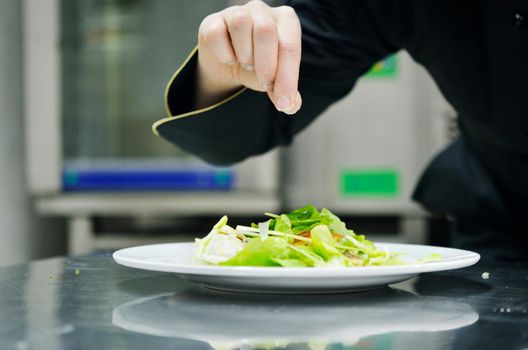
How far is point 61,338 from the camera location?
1.34 feet

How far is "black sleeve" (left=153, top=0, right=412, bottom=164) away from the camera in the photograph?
1009 mm

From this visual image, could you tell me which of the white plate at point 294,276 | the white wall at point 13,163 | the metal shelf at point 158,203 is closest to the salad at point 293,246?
the white plate at point 294,276

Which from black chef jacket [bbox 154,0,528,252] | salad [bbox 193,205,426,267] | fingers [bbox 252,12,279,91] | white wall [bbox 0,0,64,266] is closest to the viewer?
salad [bbox 193,205,426,267]

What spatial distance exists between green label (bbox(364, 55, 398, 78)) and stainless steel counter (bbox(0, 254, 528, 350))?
129 cm

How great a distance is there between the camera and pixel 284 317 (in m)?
0.47

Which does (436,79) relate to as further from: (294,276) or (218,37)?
(294,276)

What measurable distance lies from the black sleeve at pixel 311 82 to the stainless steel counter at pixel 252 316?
15.1 inches

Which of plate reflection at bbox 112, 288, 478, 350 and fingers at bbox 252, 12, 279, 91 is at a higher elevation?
fingers at bbox 252, 12, 279, 91

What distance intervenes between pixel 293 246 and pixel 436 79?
0.68 m

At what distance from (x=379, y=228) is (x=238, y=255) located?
4.98 ft

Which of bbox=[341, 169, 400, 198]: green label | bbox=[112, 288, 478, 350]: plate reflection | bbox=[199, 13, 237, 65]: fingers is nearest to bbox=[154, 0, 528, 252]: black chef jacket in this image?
bbox=[199, 13, 237, 65]: fingers

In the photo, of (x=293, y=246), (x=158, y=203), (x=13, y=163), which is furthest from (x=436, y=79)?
(x=13, y=163)

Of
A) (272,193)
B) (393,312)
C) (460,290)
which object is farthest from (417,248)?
(272,193)

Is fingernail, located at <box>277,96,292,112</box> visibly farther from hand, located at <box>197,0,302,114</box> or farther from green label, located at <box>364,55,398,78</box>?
green label, located at <box>364,55,398,78</box>
